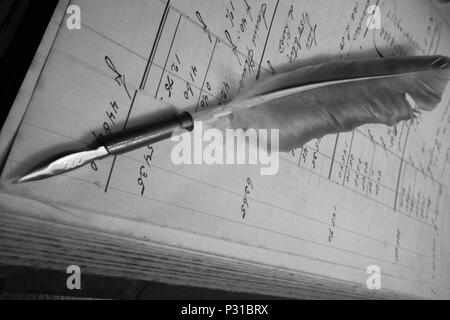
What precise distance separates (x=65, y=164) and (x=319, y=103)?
51 centimetres

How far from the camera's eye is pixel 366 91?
85 cm

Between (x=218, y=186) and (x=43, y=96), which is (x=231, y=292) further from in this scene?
(x=43, y=96)

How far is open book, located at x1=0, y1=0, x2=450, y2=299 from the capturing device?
49cm

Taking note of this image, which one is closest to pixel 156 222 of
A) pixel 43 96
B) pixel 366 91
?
pixel 43 96

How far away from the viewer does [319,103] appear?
0.79 meters

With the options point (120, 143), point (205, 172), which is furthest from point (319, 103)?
point (120, 143)

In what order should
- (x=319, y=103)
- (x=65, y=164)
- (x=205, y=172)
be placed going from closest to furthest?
(x=65, y=164), (x=205, y=172), (x=319, y=103)

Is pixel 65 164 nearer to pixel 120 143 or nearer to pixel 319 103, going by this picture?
pixel 120 143

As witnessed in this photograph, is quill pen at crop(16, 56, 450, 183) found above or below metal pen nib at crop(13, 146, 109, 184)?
above

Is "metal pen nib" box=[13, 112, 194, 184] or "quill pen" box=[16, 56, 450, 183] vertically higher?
"quill pen" box=[16, 56, 450, 183]

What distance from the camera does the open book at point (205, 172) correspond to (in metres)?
0.49

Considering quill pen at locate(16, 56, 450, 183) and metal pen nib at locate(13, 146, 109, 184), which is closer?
metal pen nib at locate(13, 146, 109, 184)

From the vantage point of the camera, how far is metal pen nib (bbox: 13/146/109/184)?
46 cm

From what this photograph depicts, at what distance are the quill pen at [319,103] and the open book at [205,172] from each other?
0.11ft
